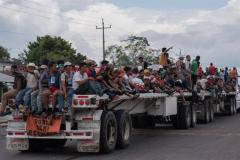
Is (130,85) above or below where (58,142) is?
above

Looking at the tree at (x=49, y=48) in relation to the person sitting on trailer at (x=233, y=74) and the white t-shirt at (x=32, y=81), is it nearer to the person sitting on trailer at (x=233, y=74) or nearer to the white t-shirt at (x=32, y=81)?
the person sitting on trailer at (x=233, y=74)

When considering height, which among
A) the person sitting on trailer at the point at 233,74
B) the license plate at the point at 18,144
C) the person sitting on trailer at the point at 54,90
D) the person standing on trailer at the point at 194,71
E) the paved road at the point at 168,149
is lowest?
the paved road at the point at 168,149

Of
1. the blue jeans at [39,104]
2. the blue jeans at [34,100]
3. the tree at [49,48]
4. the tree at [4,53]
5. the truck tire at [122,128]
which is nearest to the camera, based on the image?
the blue jeans at [39,104]

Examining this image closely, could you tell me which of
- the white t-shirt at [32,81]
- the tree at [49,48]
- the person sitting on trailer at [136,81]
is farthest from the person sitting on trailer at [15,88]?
the tree at [49,48]

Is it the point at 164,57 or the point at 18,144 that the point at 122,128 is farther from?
the point at 164,57

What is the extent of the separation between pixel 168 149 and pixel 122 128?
126 cm

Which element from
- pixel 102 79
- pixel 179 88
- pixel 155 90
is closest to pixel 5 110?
pixel 102 79

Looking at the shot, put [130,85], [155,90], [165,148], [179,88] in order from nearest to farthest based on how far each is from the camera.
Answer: [165,148] → [130,85] → [155,90] → [179,88]

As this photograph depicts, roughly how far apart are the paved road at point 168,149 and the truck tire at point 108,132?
0.18 meters

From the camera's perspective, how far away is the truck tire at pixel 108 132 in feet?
39.7

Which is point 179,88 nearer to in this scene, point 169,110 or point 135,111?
point 169,110

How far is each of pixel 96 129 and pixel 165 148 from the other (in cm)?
241

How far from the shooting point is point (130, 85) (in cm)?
1524

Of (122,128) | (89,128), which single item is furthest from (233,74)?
(89,128)
